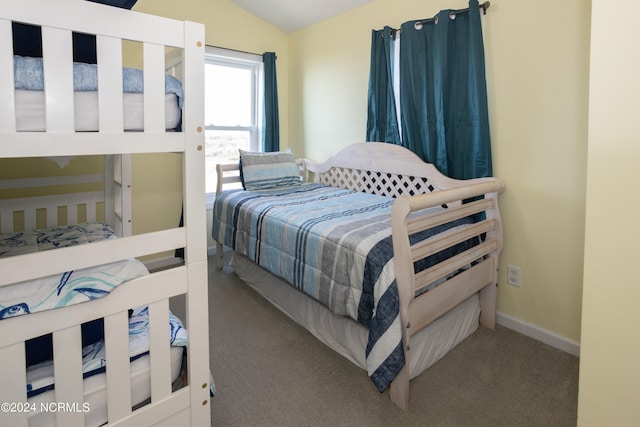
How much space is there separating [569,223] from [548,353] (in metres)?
0.71

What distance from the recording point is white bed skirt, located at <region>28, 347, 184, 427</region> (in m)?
0.92

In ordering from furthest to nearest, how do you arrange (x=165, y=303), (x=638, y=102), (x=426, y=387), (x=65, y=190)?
(x=65, y=190), (x=426, y=387), (x=165, y=303), (x=638, y=102)

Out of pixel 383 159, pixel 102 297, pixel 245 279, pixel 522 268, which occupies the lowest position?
pixel 245 279

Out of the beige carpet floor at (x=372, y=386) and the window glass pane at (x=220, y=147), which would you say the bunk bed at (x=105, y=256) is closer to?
the beige carpet floor at (x=372, y=386)

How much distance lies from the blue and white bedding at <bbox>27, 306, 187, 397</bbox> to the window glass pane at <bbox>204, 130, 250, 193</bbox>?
250 centimetres

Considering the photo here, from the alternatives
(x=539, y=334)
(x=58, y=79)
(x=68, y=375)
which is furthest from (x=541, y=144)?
(x=68, y=375)

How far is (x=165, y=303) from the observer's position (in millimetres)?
1071

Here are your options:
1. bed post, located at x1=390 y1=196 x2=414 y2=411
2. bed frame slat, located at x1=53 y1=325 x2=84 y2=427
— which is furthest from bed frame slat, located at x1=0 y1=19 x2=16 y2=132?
bed post, located at x1=390 y1=196 x2=414 y2=411

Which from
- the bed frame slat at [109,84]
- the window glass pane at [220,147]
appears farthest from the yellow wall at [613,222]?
the window glass pane at [220,147]

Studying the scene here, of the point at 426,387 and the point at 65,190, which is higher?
the point at 65,190

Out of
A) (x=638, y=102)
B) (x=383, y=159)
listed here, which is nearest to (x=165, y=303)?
(x=638, y=102)

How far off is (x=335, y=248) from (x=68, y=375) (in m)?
1.18

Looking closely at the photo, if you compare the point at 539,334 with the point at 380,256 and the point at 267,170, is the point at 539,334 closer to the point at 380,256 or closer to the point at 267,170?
the point at 380,256

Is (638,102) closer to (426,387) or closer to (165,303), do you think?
(165,303)
